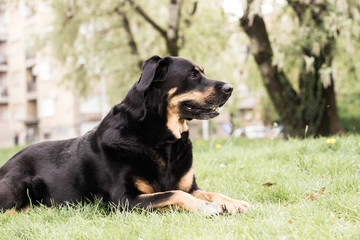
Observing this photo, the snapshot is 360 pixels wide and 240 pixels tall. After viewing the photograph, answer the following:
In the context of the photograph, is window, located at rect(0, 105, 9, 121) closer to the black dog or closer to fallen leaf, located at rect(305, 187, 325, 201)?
the black dog

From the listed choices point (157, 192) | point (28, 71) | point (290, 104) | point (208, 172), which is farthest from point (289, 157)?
point (28, 71)

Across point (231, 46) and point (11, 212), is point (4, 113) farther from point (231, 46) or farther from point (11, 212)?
point (11, 212)

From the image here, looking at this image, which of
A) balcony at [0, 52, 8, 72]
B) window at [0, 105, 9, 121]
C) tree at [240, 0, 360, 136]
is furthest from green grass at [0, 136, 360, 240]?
balcony at [0, 52, 8, 72]

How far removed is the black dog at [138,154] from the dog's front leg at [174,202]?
0.02 metres

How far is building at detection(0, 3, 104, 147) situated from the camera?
122ft

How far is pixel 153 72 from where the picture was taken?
148 inches

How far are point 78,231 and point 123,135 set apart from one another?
3.55 feet

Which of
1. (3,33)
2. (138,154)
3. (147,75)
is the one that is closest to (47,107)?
(3,33)

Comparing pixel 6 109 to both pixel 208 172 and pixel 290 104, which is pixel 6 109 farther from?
pixel 208 172

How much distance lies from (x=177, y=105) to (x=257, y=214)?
132 cm

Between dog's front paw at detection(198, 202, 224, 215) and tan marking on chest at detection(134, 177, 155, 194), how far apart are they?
0.57 metres

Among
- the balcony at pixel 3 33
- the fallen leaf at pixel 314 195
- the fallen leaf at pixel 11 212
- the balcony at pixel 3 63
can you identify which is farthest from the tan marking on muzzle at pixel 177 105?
the balcony at pixel 3 33

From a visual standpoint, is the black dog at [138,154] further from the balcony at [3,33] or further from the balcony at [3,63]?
the balcony at [3,33]

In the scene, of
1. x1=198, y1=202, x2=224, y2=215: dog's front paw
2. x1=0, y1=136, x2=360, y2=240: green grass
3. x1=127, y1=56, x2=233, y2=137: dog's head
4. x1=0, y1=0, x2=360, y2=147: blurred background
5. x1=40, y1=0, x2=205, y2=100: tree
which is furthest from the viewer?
x1=40, y1=0, x2=205, y2=100: tree
